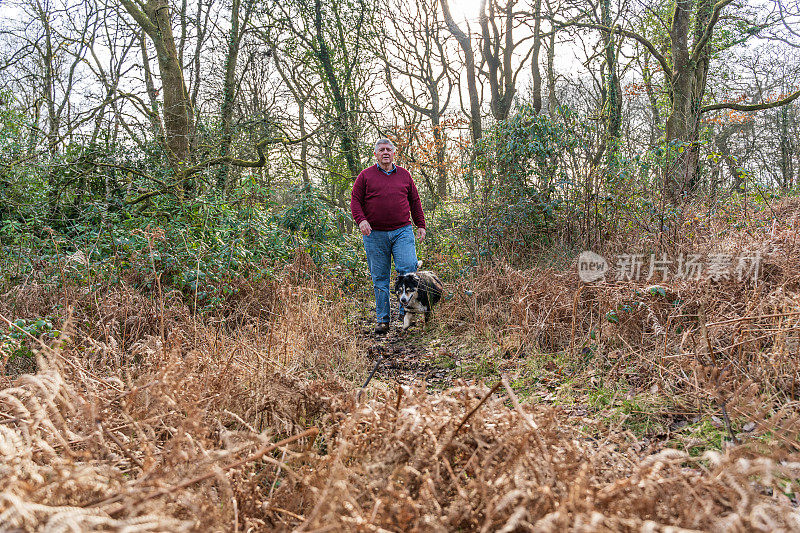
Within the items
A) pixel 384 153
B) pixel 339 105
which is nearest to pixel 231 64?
pixel 339 105

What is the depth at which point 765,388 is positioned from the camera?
2.93 metres

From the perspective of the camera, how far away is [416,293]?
20.3 feet

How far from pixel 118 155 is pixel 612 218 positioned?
752cm

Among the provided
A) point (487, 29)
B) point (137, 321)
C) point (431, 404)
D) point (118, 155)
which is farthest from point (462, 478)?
point (487, 29)

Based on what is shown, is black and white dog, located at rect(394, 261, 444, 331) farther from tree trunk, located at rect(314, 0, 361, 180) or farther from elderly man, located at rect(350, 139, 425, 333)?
tree trunk, located at rect(314, 0, 361, 180)

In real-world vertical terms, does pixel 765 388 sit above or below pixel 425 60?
below

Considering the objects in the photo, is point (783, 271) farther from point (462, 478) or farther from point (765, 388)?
point (462, 478)

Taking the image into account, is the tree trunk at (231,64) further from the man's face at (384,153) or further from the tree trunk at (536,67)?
the tree trunk at (536,67)

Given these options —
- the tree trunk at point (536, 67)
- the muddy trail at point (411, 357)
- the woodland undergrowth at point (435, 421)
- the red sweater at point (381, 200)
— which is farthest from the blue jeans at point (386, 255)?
the tree trunk at point (536, 67)

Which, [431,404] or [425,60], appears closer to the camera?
[431,404]
